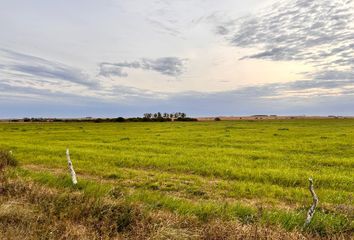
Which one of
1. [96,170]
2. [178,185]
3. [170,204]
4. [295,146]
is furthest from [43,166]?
[295,146]

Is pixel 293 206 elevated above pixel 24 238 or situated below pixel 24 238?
below

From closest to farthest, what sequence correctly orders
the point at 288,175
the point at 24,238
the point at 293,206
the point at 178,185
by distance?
the point at 24,238, the point at 293,206, the point at 178,185, the point at 288,175

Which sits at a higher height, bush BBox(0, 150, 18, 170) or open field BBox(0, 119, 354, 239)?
bush BBox(0, 150, 18, 170)

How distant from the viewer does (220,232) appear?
7406mm

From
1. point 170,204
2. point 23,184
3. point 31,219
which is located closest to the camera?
point 31,219

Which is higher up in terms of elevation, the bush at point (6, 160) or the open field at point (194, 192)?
the bush at point (6, 160)

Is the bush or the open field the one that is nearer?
the open field

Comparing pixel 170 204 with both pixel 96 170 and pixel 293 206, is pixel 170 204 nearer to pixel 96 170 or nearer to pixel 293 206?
pixel 293 206

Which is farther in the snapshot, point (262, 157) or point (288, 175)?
point (262, 157)

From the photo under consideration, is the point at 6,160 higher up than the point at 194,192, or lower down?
higher up

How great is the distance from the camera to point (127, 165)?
21.8 metres

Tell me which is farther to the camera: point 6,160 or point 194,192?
point 6,160

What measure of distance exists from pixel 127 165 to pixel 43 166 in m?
5.01

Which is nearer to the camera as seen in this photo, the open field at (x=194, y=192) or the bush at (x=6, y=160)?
the open field at (x=194, y=192)
